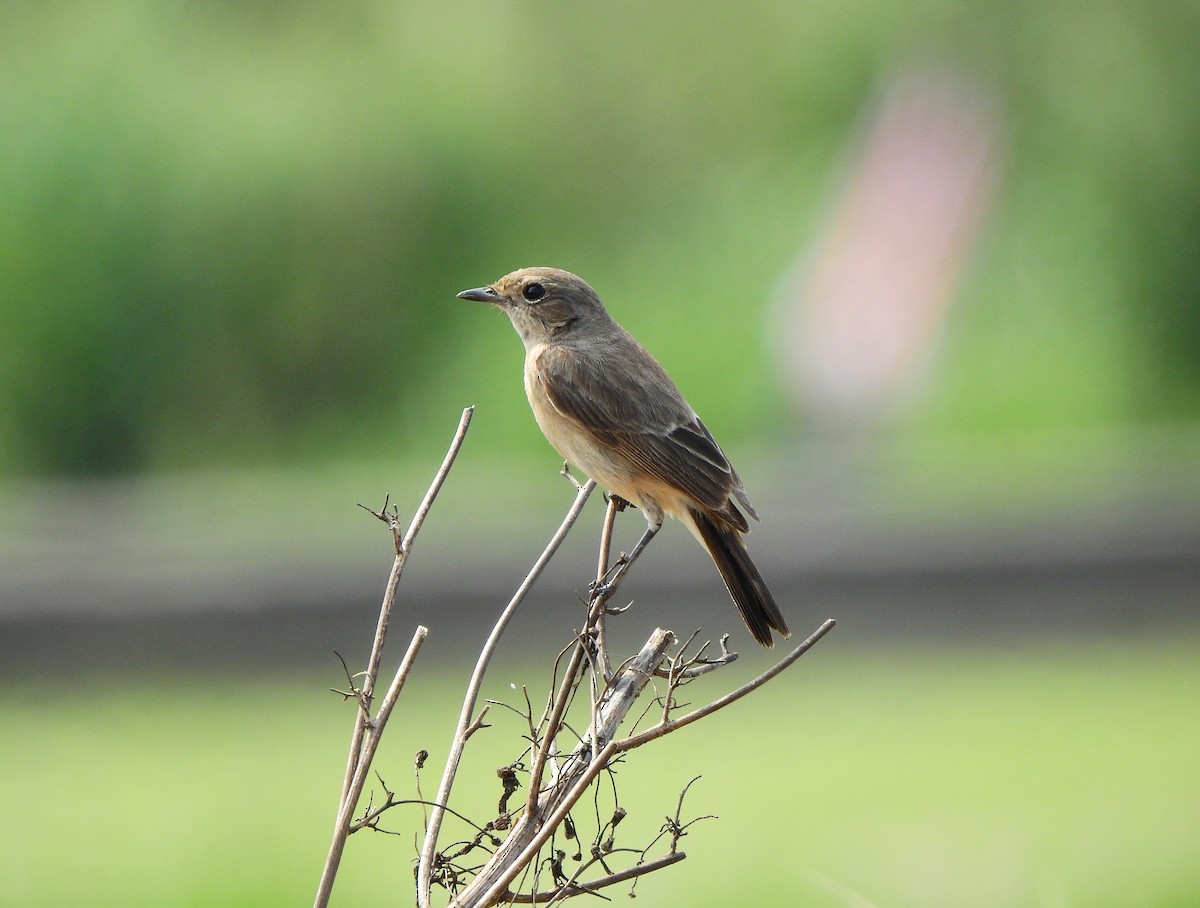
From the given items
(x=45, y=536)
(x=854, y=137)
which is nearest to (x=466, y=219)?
(x=854, y=137)

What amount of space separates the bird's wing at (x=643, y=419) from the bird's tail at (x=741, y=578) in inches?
1.6

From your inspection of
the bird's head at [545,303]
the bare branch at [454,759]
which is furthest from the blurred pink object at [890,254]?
the bare branch at [454,759]

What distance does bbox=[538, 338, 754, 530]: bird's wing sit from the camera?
306 cm

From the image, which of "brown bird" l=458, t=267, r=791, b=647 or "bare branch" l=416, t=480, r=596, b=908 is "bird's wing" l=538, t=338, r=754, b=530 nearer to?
"brown bird" l=458, t=267, r=791, b=647

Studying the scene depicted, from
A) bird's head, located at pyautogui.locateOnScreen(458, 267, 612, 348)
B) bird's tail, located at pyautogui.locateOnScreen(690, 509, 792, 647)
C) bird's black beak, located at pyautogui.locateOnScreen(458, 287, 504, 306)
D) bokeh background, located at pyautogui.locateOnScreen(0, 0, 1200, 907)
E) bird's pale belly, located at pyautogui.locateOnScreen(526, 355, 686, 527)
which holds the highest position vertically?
bokeh background, located at pyautogui.locateOnScreen(0, 0, 1200, 907)

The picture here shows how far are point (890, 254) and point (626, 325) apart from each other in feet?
7.84

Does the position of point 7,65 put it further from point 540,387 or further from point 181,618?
point 540,387

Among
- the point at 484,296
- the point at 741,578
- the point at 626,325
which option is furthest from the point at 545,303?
the point at 626,325

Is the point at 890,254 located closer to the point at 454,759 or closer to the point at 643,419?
the point at 643,419

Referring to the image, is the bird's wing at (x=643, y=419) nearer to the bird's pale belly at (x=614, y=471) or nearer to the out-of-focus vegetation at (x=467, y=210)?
the bird's pale belly at (x=614, y=471)

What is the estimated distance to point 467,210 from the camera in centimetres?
1055

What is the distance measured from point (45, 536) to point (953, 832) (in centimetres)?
499

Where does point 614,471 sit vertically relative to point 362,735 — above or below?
above

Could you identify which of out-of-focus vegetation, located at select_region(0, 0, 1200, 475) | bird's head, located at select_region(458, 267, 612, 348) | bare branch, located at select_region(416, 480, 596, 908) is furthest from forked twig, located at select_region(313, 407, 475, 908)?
out-of-focus vegetation, located at select_region(0, 0, 1200, 475)
